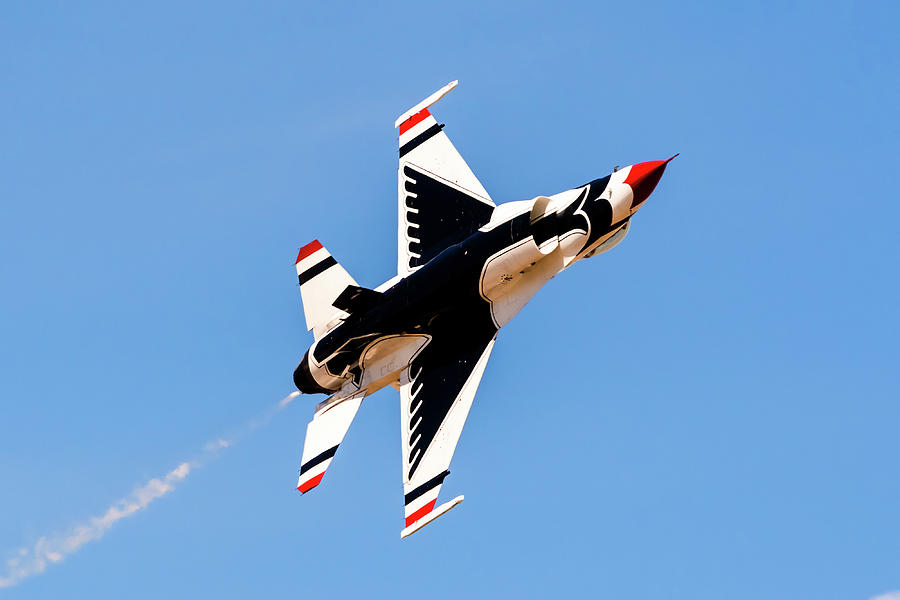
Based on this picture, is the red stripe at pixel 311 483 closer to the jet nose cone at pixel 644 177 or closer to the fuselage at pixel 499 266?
the fuselage at pixel 499 266

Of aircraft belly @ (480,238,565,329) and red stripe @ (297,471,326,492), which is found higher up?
aircraft belly @ (480,238,565,329)

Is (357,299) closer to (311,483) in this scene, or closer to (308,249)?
(308,249)

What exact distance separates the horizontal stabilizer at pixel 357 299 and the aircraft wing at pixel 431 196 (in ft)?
5.79

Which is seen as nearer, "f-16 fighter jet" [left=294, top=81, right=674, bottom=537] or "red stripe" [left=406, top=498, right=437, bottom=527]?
"red stripe" [left=406, top=498, right=437, bottom=527]

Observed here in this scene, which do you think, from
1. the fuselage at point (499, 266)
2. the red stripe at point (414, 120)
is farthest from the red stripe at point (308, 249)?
the red stripe at point (414, 120)

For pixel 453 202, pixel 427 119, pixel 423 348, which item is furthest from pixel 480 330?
pixel 427 119

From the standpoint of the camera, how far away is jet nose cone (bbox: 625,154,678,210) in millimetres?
43594

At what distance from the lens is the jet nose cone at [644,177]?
1716 inches

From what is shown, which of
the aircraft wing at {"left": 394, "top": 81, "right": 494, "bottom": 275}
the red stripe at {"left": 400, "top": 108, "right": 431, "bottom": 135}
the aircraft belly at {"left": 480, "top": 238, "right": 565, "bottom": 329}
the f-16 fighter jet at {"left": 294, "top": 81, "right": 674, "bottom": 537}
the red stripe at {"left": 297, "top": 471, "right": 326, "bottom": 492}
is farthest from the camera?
the red stripe at {"left": 400, "top": 108, "right": 431, "bottom": 135}

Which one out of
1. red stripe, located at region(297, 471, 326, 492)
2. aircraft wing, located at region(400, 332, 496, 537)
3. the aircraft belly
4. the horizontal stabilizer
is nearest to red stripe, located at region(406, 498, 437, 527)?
aircraft wing, located at region(400, 332, 496, 537)

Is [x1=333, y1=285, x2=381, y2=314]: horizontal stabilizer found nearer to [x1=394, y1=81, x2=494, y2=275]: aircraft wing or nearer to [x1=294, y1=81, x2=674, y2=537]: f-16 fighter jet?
[x1=294, y1=81, x2=674, y2=537]: f-16 fighter jet

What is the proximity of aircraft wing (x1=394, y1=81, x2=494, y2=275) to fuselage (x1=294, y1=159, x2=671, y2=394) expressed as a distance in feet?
5.31

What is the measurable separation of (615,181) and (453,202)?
5617 millimetres

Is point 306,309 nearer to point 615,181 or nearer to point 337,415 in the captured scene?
point 337,415
